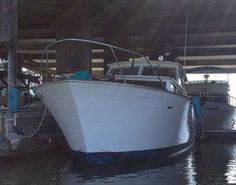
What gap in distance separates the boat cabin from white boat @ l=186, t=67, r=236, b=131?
5.06m

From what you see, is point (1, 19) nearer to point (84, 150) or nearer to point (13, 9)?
point (13, 9)

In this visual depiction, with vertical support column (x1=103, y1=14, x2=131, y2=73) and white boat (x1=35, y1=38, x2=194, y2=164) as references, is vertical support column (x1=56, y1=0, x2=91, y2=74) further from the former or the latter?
white boat (x1=35, y1=38, x2=194, y2=164)

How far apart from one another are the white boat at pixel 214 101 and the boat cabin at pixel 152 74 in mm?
5061

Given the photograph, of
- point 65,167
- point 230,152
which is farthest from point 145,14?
point 65,167

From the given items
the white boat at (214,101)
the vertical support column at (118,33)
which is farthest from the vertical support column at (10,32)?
the vertical support column at (118,33)

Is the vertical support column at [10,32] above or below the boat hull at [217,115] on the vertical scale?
above

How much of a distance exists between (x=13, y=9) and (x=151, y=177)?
20.1 ft

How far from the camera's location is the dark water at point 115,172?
10.2 metres

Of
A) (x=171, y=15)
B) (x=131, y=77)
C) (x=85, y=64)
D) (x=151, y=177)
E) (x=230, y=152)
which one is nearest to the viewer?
(x=151, y=177)

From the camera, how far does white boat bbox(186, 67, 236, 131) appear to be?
20391mm

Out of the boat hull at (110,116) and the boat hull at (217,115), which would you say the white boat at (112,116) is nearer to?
the boat hull at (110,116)

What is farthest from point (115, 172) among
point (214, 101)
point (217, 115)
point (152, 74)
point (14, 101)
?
point (214, 101)

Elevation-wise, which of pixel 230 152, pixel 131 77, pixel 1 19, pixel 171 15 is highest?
pixel 171 15

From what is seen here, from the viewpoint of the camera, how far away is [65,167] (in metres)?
12.0
